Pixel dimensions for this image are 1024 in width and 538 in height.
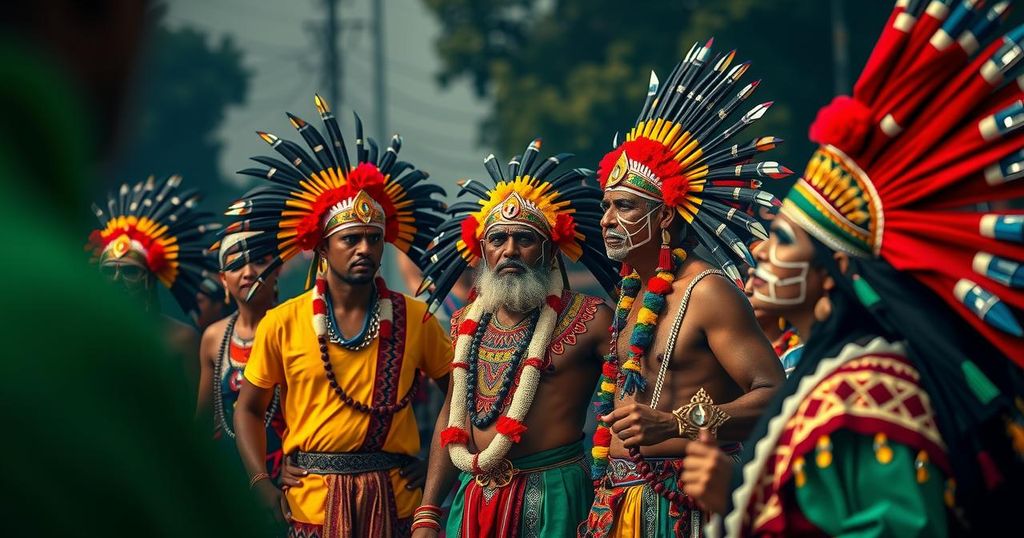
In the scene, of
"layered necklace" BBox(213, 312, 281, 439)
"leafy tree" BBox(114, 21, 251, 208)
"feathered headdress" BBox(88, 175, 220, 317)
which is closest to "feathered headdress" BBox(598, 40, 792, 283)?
"layered necklace" BBox(213, 312, 281, 439)

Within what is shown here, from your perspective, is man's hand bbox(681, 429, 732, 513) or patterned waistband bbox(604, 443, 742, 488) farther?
patterned waistband bbox(604, 443, 742, 488)

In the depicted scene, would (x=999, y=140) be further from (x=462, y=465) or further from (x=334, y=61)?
(x=334, y=61)

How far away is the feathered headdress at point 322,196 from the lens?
7.37 meters

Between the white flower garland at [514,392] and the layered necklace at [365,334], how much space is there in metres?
0.51

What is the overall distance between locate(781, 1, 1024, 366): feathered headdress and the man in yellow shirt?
349cm

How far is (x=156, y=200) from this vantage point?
9.84 metres

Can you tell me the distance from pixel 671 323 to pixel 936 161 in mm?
2091

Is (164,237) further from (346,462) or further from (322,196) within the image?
(346,462)

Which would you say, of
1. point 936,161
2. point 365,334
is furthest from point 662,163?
point 936,161

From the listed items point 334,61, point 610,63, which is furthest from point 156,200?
point 334,61

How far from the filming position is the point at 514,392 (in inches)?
253

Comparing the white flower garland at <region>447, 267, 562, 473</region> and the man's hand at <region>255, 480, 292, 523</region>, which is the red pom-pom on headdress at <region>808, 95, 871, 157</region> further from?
the man's hand at <region>255, 480, 292, 523</region>

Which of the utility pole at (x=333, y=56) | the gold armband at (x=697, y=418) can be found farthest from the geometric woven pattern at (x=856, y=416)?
the utility pole at (x=333, y=56)

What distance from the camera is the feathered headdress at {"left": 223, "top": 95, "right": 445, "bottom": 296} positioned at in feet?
24.2
